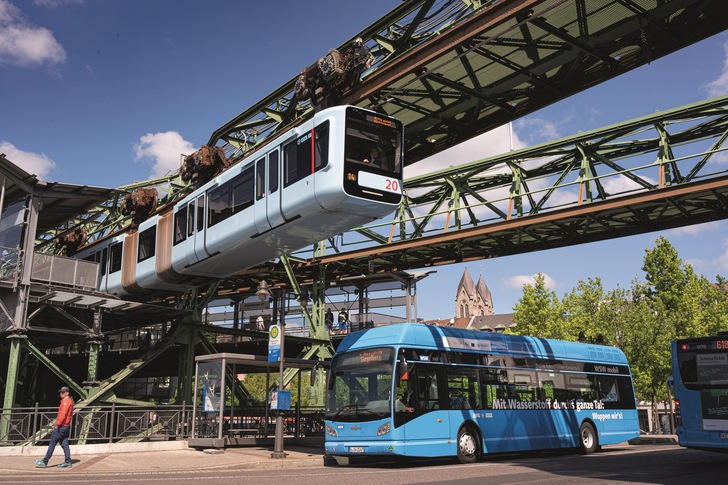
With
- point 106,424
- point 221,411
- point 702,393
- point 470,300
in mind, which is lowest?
point 106,424

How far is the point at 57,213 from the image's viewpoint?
1049 inches

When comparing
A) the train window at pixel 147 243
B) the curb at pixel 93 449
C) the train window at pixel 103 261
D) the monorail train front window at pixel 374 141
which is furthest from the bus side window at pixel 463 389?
the train window at pixel 103 261

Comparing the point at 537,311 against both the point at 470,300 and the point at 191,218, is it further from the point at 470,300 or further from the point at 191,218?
the point at 470,300

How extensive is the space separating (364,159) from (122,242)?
14467 millimetres

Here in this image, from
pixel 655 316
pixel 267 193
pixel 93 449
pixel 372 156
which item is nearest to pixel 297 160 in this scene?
pixel 267 193

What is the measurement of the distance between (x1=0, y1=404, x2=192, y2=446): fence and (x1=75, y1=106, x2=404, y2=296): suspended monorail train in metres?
4.65

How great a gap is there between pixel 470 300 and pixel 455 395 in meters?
165

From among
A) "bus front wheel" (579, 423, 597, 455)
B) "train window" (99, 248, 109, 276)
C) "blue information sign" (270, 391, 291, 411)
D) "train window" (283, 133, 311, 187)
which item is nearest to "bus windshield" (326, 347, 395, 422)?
"blue information sign" (270, 391, 291, 411)

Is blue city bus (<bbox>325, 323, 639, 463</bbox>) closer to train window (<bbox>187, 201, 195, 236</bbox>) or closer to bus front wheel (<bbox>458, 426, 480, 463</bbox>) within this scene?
bus front wheel (<bbox>458, 426, 480, 463</bbox>)

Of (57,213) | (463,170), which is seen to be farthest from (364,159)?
(57,213)

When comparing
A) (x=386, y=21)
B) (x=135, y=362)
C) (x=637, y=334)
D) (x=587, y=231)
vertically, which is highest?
(x=386, y=21)

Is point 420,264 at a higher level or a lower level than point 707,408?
higher

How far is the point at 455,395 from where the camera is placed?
15656mm

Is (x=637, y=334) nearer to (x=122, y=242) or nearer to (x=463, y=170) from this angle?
(x=463, y=170)
